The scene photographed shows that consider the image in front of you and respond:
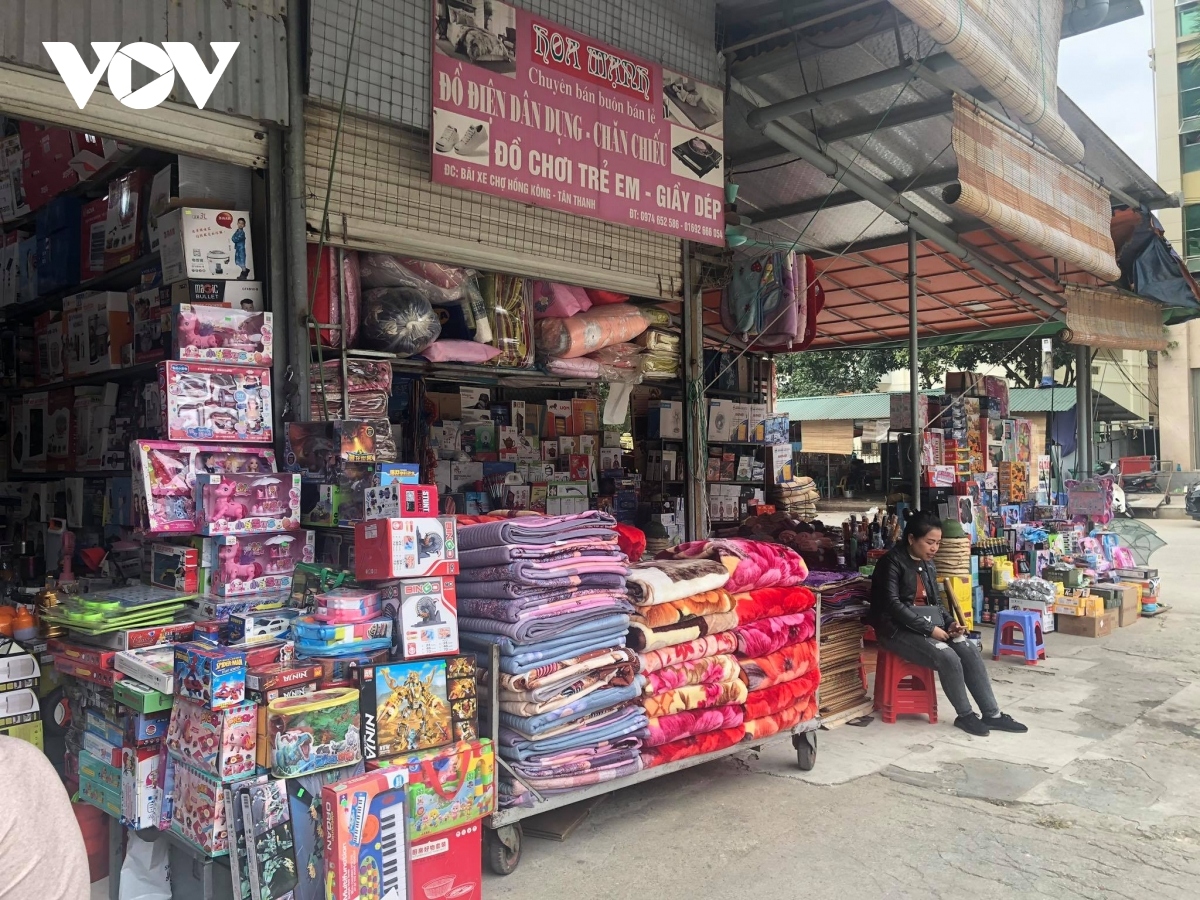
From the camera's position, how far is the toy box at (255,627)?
294cm

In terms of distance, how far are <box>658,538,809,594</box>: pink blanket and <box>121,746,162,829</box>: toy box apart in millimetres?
2496

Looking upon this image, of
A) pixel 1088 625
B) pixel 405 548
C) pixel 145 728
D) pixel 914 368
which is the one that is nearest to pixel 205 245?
pixel 405 548

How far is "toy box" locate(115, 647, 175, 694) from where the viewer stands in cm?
281

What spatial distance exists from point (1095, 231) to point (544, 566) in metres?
6.08

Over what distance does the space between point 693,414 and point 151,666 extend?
12.1 ft

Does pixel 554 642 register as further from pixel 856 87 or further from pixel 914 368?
pixel 914 368

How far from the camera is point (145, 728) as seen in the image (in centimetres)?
285

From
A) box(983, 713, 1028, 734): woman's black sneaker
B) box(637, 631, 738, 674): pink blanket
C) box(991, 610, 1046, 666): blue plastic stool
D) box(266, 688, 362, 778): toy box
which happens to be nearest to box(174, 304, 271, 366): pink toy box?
box(266, 688, 362, 778): toy box

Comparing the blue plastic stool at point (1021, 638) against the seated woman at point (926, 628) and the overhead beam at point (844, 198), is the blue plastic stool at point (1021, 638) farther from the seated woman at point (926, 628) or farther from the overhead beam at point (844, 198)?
the overhead beam at point (844, 198)

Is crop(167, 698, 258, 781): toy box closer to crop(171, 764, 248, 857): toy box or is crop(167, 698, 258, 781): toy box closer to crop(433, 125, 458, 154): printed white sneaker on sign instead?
crop(171, 764, 248, 857): toy box

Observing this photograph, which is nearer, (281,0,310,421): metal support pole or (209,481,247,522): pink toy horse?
(209,481,247,522): pink toy horse

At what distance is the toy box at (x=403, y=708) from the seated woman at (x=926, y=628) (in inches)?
132

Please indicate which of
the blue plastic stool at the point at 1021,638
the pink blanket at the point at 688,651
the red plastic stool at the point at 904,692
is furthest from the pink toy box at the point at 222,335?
the blue plastic stool at the point at 1021,638

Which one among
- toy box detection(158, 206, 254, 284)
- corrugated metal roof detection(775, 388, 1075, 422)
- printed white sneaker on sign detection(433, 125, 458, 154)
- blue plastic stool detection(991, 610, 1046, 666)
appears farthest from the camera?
corrugated metal roof detection(775, 388, 1075, 422)
